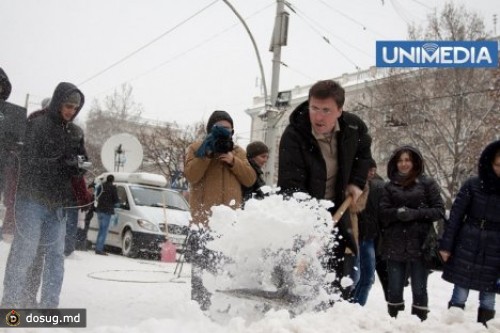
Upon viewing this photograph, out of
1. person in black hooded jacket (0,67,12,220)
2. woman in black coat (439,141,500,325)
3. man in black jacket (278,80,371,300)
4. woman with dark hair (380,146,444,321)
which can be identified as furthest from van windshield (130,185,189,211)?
man in black jacket (278,80,371,300)

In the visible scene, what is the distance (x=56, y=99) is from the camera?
335cm

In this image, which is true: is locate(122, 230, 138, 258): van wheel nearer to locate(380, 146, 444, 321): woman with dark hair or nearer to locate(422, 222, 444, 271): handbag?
locate(380, 146, 444, 321): woman with dark hair

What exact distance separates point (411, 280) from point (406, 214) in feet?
1.91

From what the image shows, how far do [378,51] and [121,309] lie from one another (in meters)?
8.75

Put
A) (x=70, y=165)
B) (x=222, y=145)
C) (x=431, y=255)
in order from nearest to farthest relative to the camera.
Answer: (x=70, y=165)
(x=222, y=145)
(x=431, y=255)

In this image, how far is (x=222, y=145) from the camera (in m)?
3.87

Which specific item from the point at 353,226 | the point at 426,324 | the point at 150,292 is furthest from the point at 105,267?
the point at 426,324

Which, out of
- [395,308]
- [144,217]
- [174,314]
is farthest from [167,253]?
[174,314]

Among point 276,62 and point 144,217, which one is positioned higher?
point 276,62

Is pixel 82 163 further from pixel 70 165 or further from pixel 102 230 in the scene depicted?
pixel 102 230

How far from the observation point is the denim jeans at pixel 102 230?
9836 millimetres

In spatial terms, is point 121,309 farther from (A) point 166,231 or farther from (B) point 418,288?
(A) point 166,231

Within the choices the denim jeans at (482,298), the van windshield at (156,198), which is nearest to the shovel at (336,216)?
the denim jeans at (482,298)

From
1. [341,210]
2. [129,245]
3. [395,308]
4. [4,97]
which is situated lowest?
[129,245]
